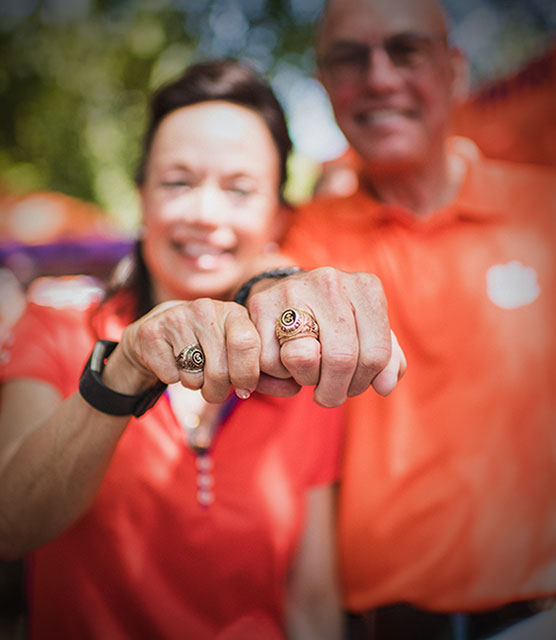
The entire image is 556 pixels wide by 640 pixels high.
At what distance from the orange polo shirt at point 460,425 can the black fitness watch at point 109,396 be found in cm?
70

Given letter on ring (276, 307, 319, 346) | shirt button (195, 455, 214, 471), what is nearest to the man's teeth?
letter on ring (276, 307, 319, 346)

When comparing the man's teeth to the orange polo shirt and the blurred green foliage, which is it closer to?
the orange polo shirt

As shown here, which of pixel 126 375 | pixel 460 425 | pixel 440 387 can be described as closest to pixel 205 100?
pixel 126 375

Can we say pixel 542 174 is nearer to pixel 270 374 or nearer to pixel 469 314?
pixel 469 314

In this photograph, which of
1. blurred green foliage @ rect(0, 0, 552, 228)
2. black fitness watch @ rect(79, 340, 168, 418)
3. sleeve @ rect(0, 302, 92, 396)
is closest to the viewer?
black fitness watch @ rect(79, 340, 168, 418)

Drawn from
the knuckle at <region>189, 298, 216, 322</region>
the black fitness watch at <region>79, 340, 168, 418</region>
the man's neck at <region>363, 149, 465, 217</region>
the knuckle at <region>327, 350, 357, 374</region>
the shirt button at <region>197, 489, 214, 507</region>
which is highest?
the man's neck at <region>363, 149, 465, 217</region>

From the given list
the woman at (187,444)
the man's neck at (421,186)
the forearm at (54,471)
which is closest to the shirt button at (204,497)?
the woman at (187,444)

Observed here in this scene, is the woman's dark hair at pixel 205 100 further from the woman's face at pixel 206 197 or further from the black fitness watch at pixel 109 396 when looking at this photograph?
the black fitness watch at pixel 109 396

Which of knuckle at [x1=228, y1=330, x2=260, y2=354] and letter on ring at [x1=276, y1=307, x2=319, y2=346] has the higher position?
letter on ring at [x1=276, y1=307, x2=319, y2=346]

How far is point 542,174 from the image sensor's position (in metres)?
1.54

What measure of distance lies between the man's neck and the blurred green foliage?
192 centimetres

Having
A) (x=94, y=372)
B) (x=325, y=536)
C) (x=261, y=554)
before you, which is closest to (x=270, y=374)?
(x=94, y=372)

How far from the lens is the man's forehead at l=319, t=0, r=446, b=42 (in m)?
1.36

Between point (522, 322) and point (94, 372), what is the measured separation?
3.74ft
